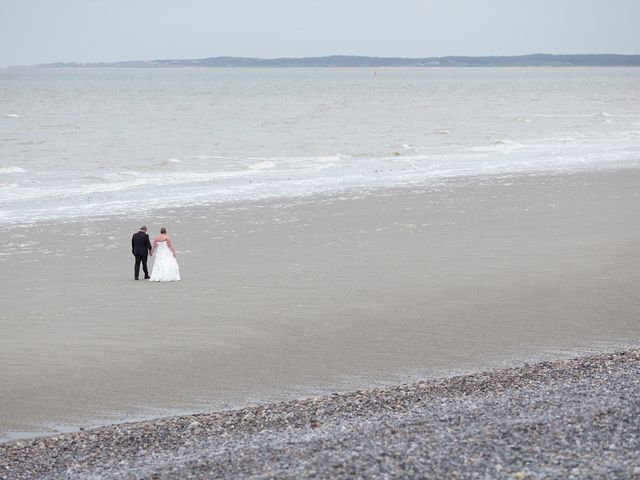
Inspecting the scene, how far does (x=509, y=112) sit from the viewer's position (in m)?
84.6

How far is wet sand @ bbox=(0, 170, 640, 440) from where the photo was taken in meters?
12.4

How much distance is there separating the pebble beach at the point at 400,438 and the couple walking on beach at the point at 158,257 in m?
7.42

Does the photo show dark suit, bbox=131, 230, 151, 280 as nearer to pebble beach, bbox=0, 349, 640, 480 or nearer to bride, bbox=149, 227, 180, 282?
bride, bbox=149, 227, 180, 282

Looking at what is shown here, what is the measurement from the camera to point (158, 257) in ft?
60.1

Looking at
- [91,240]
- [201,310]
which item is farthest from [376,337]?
[91,240]

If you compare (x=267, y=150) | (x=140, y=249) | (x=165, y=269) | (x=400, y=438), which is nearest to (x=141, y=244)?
(x=140, y=249)

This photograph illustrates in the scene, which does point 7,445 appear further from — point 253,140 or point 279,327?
point 253,140

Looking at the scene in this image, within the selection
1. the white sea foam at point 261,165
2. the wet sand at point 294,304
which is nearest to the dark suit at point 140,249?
the wet sand at point 294,304

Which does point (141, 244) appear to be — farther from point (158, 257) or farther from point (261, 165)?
point (261, 165)

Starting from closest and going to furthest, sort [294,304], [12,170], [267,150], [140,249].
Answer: [294,304], [140,249], [12,170], [267,150]

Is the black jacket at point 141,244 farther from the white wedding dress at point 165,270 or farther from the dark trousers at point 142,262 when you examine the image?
the white wedding dress at point 165,270

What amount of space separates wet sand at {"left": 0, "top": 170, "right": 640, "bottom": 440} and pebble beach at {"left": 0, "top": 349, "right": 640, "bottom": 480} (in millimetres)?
946

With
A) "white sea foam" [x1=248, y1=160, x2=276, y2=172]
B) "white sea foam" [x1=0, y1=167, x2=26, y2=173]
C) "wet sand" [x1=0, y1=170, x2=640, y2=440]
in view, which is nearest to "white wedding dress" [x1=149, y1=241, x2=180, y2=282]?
"wet sand" [x1=0, y1=170, x2=640, y2=440]

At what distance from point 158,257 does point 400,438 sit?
9933 millimetres
